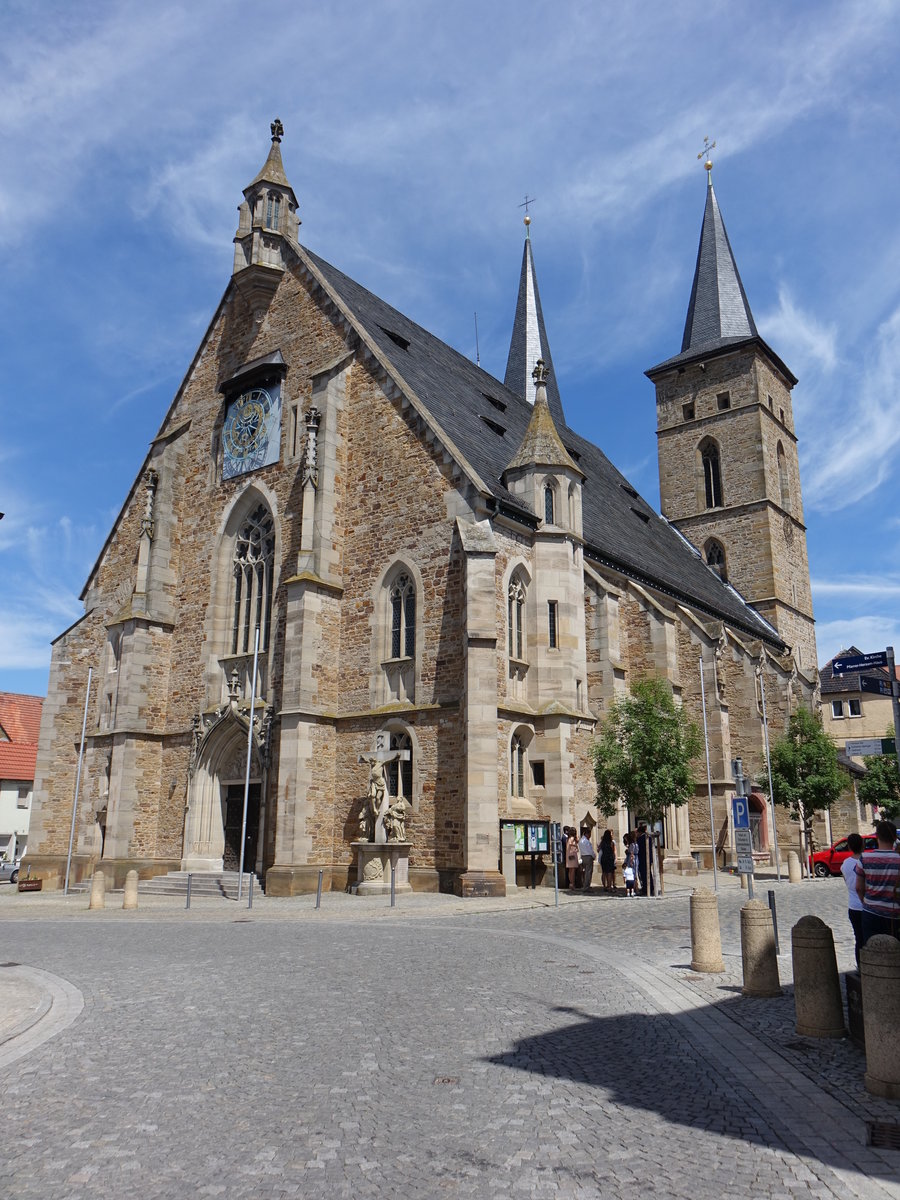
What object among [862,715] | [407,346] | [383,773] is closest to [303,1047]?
[383,773]

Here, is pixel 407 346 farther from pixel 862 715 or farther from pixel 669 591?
pixel 862 715

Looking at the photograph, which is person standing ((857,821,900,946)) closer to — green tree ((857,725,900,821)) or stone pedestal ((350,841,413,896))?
stone pedestal ((350,841,413,896))

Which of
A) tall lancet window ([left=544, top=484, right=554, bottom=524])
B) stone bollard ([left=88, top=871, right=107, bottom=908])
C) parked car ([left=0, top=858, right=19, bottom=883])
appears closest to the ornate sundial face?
tall lancet window ([left=544, top=484, right=554, bottom=524])

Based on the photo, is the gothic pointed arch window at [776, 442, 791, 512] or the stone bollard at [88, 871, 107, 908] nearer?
the stone bollard at [88, 871, 107, 908]

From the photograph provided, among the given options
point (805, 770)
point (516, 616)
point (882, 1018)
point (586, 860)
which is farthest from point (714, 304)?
point (882, 1018)

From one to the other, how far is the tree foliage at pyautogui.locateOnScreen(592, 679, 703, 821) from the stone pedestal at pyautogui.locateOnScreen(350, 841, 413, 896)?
4.97 metres

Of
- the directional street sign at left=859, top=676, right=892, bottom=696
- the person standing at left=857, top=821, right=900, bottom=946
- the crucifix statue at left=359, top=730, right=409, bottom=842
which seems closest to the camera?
the person standing at left=857, top=821, right=900, bottom=946

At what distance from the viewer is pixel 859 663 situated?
38.2 ft

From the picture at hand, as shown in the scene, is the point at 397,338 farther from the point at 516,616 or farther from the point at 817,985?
the point at 817,985

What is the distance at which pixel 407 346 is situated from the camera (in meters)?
29.2

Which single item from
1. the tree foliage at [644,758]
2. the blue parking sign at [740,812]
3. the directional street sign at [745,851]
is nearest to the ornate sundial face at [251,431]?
the tree foliage at [644,758]

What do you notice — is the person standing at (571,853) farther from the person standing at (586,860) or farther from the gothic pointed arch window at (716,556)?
the gothic pointed arch window at (716,556)

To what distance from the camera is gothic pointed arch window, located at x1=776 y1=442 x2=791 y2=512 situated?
1865 inches

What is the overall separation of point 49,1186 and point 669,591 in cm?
3045
